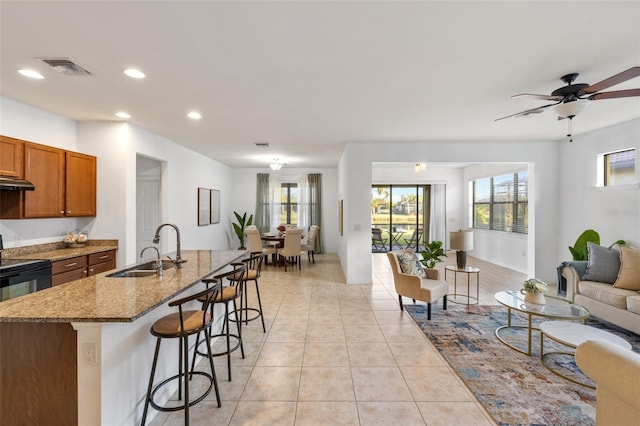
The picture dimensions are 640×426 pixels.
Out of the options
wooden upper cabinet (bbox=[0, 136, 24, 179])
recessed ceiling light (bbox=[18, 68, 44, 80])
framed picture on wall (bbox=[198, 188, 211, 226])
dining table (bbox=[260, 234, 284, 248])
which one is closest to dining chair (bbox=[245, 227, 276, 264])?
dining table (bbox=[260, 234, 284, 248])

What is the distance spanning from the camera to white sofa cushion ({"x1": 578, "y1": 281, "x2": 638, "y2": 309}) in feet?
10.8

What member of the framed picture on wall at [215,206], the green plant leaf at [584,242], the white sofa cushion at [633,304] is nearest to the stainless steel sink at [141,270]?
the framed picture on wall at [215,206]

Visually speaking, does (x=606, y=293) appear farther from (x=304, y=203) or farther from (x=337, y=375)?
(x=304, y=203)

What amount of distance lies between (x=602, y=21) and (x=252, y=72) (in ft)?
8.40

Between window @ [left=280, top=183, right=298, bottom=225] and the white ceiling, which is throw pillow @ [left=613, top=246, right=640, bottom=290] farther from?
window @ [left=280, top=183, right=298, bottom=225]

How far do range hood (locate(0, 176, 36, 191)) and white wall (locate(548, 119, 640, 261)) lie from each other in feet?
24.8

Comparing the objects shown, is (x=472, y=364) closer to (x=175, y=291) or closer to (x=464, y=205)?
(x=175, y=291)

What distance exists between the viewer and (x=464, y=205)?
917 centimetres

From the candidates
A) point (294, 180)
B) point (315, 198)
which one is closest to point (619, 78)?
point (315, 198)

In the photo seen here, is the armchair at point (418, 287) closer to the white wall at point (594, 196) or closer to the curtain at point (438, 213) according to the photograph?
the white wall at point (594, 196)

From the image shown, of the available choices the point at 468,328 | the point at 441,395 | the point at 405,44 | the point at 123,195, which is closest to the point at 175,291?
the point at 441,395

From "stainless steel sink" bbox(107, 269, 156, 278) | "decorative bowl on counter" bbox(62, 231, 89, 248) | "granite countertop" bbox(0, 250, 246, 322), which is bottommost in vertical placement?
"stainless steel sink" bbox(107, 269, 156, 278)

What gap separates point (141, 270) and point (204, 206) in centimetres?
436

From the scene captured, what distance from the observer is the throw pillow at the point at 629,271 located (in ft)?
11.1
